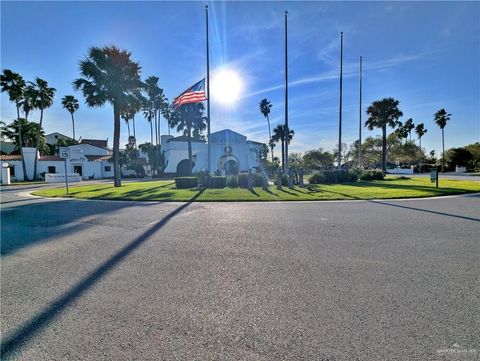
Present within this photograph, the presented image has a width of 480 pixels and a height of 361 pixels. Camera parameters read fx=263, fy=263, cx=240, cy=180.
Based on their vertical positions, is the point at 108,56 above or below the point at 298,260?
above

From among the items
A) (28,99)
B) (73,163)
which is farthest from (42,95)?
(73,163)

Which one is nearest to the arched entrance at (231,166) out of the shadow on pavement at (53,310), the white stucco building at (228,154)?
the white stucco building at (228,154)

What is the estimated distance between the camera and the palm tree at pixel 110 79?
21.7 m

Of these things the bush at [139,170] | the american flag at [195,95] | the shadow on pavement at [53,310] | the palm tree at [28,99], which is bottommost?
the shadow on pavement at [53,310]

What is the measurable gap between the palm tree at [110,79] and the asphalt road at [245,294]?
18083mm

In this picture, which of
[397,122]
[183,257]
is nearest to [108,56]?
[183,257]

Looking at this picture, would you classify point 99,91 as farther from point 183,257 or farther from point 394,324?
point 394,324

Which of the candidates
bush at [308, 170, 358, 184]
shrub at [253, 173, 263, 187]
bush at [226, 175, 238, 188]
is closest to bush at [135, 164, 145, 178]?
bush at [226, 175, 238, 188]

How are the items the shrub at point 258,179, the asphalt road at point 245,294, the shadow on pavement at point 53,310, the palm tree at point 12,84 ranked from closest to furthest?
the asphalt road at point 245,294
the shadow on pavement at point 53,310
the shrub at point 258,179
the palm tree at point 12,84

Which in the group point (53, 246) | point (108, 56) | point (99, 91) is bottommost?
point (53, 246)

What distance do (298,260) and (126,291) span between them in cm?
275

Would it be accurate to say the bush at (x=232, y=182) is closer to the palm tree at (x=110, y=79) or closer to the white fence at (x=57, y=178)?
the palm tree at (x=110, y=79)

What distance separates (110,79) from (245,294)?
23746 millimetres

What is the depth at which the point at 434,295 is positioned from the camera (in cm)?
324
